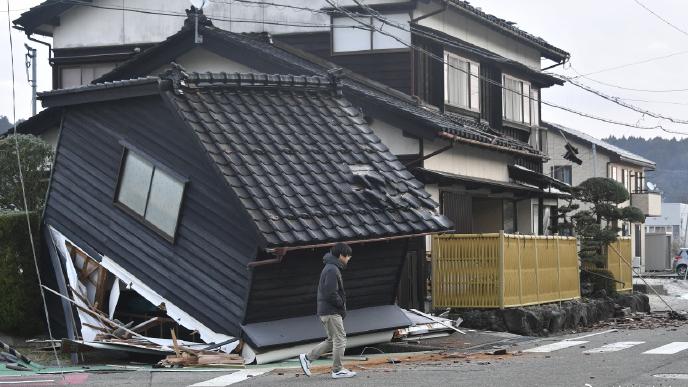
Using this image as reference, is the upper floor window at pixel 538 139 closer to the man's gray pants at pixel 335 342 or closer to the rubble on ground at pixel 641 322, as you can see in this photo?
the rubble on ground at pixel 641 322

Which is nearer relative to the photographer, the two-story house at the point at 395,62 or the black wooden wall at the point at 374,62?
the two-story house at the point at 395,62

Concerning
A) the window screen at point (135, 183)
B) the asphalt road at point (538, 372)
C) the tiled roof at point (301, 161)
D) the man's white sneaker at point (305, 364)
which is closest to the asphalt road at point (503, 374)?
the asphalt road at point (538, 372)

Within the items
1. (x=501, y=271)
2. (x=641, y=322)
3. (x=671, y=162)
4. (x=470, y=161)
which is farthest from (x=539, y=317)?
(x=671, y=162)

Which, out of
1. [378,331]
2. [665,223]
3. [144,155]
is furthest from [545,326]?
[665,223]

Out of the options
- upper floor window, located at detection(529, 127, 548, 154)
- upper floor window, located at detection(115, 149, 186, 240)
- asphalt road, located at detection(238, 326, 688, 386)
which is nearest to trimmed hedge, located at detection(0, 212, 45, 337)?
upper floor window, located at detection(115, 149, 186, 240)

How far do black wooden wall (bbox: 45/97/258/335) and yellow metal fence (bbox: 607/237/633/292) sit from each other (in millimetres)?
18037

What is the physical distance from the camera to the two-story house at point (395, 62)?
23.5m

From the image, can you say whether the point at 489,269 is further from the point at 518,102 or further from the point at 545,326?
the point at 518,102

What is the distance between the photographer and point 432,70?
2736 cm

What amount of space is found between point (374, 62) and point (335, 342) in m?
13.8

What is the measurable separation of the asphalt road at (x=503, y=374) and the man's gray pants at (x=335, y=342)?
277 millimetres

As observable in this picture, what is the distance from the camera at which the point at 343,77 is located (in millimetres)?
20984

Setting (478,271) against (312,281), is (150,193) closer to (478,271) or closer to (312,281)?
(312,281)

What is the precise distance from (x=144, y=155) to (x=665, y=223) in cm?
7552
